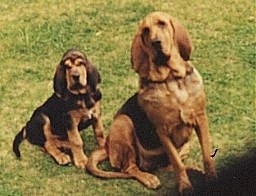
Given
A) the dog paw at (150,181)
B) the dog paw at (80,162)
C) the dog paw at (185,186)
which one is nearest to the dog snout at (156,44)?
the dog paw at (185,186)

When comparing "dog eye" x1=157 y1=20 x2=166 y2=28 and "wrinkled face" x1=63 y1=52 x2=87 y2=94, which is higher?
"dog eye" x1=157 y1=20 x2=166 y2=28

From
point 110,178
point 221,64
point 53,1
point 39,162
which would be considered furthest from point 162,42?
point 53,1

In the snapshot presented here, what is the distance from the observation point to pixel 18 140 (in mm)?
3848

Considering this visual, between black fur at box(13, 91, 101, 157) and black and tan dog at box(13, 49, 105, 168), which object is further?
black fur at box(13, 91, 101, 157)

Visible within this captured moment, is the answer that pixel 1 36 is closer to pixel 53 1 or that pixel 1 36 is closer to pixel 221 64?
pixel 53 1

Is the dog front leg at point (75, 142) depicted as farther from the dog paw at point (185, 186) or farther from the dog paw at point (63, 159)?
the dog paw at point (185, 186)

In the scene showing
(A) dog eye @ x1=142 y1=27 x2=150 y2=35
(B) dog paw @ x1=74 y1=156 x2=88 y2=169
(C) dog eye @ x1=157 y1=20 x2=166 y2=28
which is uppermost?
(C) dog eye @ x1=157 y1=20 x2=166 y2=28

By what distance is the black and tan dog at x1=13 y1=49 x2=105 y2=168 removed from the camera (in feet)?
10.8

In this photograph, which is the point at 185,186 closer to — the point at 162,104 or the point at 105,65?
the point at 162,104

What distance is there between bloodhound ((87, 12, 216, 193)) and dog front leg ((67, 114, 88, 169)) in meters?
0.25

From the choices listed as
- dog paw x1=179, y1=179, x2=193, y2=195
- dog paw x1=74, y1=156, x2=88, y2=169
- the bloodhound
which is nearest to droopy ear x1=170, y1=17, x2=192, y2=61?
the bloodhound

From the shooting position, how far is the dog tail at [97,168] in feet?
11.2

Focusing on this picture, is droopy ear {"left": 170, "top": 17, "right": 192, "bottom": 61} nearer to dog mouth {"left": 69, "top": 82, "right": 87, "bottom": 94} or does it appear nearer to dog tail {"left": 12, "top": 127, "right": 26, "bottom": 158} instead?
dog mouth {"left": 69, "top": 82, "right": 87, "bottom": 94}

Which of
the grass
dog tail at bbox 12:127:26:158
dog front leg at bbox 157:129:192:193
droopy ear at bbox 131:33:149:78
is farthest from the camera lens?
dog tail at bbox 12:127:26:158
